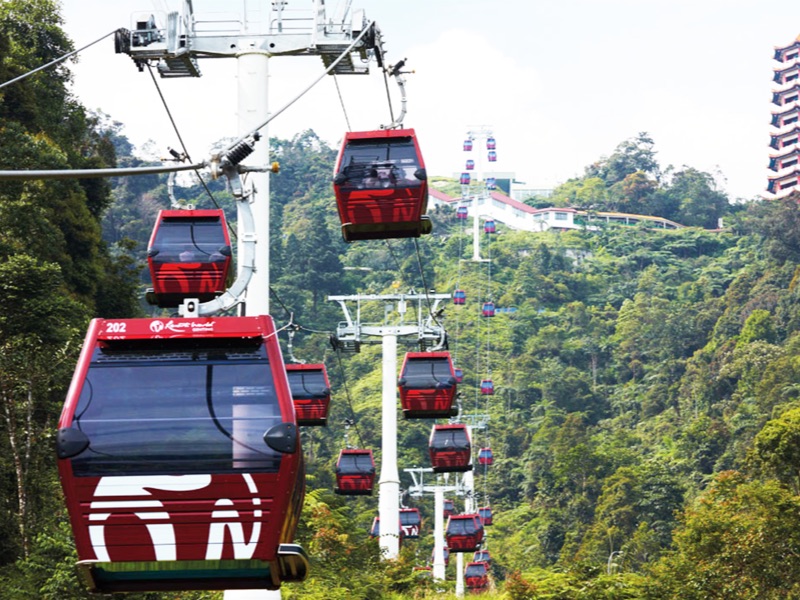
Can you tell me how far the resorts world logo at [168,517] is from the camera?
10.6 m

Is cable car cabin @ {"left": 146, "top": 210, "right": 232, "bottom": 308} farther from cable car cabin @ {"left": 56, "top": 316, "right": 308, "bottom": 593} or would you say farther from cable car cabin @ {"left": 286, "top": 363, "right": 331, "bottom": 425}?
cable car cabin @ {"left": 56, "top": 316, "right": 308, "bottom": 593}

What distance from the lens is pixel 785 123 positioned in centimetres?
13075

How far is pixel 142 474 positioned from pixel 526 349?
101m

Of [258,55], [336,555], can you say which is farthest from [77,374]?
[336,555]

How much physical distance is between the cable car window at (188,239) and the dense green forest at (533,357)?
12.3 feet

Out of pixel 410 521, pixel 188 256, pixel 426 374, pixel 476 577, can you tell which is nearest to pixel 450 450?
pixel 426 374

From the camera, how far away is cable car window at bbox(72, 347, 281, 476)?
419 inches

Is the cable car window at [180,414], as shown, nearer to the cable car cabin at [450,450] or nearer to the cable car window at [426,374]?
the cable car window at [426,374]

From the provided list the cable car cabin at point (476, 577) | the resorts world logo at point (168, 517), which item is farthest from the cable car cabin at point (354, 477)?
the resorts world logo at point (168, 517)

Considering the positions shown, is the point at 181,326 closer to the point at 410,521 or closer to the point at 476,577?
the point at 410,521

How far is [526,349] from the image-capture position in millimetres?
110812

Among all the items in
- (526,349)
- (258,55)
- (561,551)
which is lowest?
(561,551)

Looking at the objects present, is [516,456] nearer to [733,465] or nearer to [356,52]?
[733,465]

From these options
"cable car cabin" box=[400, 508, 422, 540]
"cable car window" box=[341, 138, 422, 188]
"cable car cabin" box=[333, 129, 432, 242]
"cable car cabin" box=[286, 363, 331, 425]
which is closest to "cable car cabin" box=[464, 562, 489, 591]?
"cable car cabin" box=[400, 508, 422, 540]
